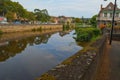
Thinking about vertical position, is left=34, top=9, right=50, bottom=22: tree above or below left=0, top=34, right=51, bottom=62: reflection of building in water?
above

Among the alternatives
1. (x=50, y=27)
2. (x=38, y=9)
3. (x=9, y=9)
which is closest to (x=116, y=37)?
(x=9, y=9)

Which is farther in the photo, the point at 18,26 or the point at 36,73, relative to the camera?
the point at 18,26

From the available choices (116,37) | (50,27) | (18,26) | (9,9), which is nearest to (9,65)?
(116,37)

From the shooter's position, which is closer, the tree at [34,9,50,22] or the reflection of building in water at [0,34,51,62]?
the reflection of building in water at [0,34,51,62]

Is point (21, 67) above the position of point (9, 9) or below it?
below

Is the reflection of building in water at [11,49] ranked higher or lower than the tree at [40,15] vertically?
lower

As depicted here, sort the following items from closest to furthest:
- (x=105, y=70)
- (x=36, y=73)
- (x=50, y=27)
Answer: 1. (x=105, y=70)
2. (x=36, y=73)
3. (x=50, y=27)

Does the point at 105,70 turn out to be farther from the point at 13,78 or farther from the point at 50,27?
the point at 50,27

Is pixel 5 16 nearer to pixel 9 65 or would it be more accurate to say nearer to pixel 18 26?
pixel 18 26

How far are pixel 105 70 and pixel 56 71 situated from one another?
526cm

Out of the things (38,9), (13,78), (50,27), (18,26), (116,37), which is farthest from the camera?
(38,9)

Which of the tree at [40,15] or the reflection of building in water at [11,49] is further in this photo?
the tree at [40,15]

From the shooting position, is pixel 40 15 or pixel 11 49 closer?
pixel 11 49

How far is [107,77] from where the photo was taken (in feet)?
37.6
